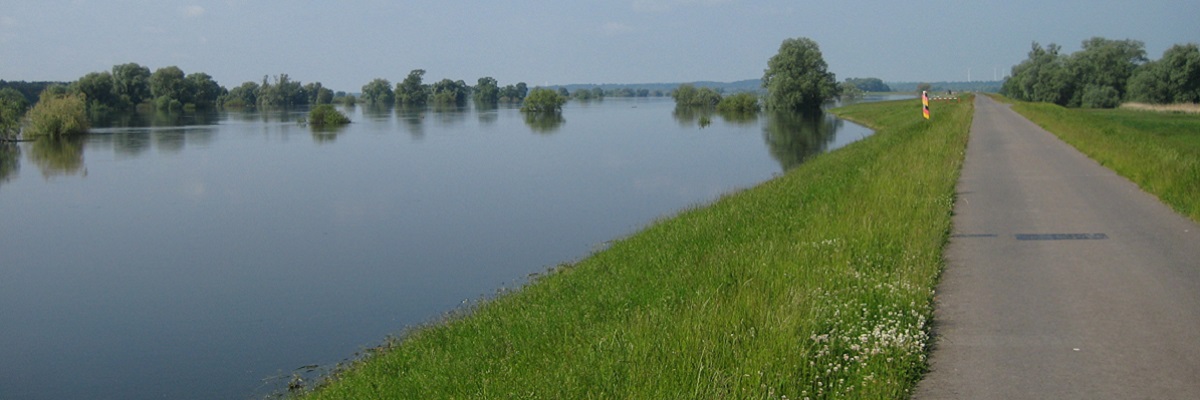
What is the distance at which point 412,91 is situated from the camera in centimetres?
14350

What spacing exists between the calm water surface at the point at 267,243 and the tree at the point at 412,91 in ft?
337

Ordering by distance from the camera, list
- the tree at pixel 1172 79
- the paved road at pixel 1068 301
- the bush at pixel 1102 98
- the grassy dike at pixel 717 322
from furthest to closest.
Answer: the bush at pixel 1102 98 → the tree at pixel 1172 79 → the grassy dike at pixel 717 322 → the paved road at pixel 1068 301

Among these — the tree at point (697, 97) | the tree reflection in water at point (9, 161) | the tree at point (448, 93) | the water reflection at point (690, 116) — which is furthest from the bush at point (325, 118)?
the tree at point (448, 93)

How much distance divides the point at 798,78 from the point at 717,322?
81839 millimetres

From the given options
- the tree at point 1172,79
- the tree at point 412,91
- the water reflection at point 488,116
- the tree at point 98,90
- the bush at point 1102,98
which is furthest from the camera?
the tree at point 412,91

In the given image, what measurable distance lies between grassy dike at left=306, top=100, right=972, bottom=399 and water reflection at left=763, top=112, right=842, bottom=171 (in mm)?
21336

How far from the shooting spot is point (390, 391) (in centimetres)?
717

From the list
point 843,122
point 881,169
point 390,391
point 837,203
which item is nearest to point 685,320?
point 390,391

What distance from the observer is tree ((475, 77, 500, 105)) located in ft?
552

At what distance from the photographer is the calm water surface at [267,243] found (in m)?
10.9

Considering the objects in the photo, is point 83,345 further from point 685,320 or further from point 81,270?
point 685,320

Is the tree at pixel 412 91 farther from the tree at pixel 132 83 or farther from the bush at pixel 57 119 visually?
the bush at pixel 57 119

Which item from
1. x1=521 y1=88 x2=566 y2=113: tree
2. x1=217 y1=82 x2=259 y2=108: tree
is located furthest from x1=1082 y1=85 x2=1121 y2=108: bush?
x1=217 y1=82 x2=259 y2=108: tree

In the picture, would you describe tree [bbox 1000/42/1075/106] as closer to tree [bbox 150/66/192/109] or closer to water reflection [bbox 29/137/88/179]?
water reflection [bbox 29/137/88/179]
